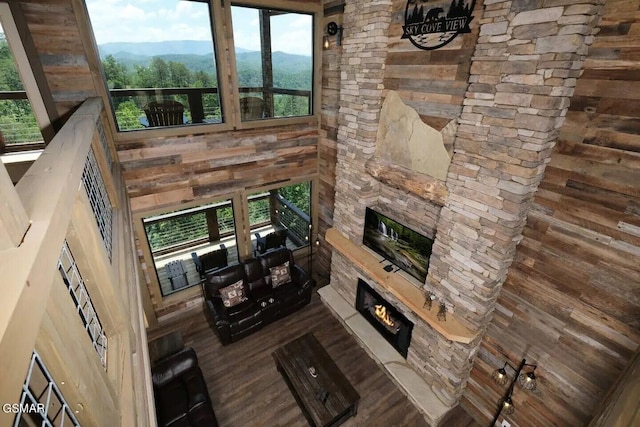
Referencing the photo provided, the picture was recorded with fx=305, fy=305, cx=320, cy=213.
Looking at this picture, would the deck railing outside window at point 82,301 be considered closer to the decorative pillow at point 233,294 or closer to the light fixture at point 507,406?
the decorative pillow at point 233,294

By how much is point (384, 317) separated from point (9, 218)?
4754 millimetres

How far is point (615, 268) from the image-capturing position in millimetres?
2496

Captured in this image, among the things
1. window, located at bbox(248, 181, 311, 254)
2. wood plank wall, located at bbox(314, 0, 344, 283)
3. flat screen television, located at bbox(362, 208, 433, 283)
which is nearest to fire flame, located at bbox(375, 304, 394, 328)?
flat screen television, located at bbox(362, 208, 433, 283)

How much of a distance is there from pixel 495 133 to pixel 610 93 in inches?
30.6

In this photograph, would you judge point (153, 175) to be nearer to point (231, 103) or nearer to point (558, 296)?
point (231, 103)

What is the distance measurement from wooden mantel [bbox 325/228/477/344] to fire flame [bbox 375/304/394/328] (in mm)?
731

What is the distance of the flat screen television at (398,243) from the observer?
3.94 meters

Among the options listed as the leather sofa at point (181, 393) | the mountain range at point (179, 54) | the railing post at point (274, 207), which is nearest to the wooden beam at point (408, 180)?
the railing post at point (274, 207)

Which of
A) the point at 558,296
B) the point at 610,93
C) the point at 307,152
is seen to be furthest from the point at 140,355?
the point at 307,152

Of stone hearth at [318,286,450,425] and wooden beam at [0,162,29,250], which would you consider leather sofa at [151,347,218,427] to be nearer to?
stone hearth at [318,286,450,425]

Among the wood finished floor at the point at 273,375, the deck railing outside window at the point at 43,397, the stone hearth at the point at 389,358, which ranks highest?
the deck railing outside window at the point at 43,397

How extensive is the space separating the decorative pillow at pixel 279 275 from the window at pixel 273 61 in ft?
8.48

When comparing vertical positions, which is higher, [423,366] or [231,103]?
[231,103]

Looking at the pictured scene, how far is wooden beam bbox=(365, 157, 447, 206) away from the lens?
3480 millimetres
